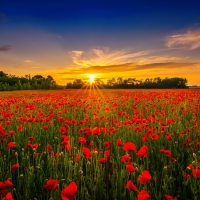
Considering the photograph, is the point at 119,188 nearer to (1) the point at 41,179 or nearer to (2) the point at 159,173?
(2) the point at 159,173

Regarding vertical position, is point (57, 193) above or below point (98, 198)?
above

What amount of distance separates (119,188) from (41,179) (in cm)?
90

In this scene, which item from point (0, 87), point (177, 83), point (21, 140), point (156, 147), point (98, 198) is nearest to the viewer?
point (98, 198)

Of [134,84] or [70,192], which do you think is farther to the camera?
[134,84]

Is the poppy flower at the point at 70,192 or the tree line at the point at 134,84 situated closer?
the poppy flower at the point at 70,192

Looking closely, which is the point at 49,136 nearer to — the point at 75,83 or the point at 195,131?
the point at 195,131

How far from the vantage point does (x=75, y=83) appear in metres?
46.5

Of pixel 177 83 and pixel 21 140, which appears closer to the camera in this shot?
pixel 21 140

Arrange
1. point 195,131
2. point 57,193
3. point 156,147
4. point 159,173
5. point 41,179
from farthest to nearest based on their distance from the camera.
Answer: point 195,131 < point 156,147 < point 159,173 < point 41,179 < point 57,193

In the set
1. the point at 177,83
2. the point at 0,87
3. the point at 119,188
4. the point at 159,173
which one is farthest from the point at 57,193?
the point at 177,83

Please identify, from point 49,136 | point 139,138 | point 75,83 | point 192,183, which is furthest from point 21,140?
point 75,83

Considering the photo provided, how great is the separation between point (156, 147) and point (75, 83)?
43.4 m

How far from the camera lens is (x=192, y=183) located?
256cm

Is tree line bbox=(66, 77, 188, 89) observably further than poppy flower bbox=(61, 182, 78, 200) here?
Yes
